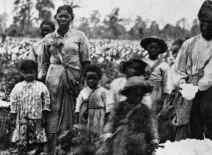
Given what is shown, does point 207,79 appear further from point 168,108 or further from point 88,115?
point 88,115

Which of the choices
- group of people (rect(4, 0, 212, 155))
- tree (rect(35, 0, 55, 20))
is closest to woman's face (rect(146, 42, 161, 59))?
group of people (rect(4, 0, 212, 155))

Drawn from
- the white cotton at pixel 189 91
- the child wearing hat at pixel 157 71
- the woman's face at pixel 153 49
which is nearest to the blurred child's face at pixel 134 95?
the white cotton at pixel 189 91

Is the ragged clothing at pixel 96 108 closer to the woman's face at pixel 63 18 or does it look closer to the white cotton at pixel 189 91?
the woman's face at pixel 63 18

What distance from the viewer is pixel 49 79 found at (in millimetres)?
5988

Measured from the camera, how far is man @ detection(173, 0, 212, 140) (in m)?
4.86

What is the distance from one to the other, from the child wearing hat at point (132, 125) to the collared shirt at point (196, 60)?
2.39 ft

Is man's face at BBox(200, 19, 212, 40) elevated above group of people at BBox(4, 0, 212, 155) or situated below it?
above

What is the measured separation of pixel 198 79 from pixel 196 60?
9.2 inches

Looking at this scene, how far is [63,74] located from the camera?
5941mm

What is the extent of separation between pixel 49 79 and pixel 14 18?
511 centimetres

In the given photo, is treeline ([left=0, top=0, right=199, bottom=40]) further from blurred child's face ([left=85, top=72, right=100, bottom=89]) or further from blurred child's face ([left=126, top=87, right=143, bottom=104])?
blurred child's face ([left=126, top=87, right=143, bottom=104])

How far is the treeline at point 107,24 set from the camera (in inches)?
321

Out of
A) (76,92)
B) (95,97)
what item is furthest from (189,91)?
(76,92)

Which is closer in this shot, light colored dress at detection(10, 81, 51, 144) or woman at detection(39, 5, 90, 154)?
light colored dress at detection(10, 81, 51, 144)
